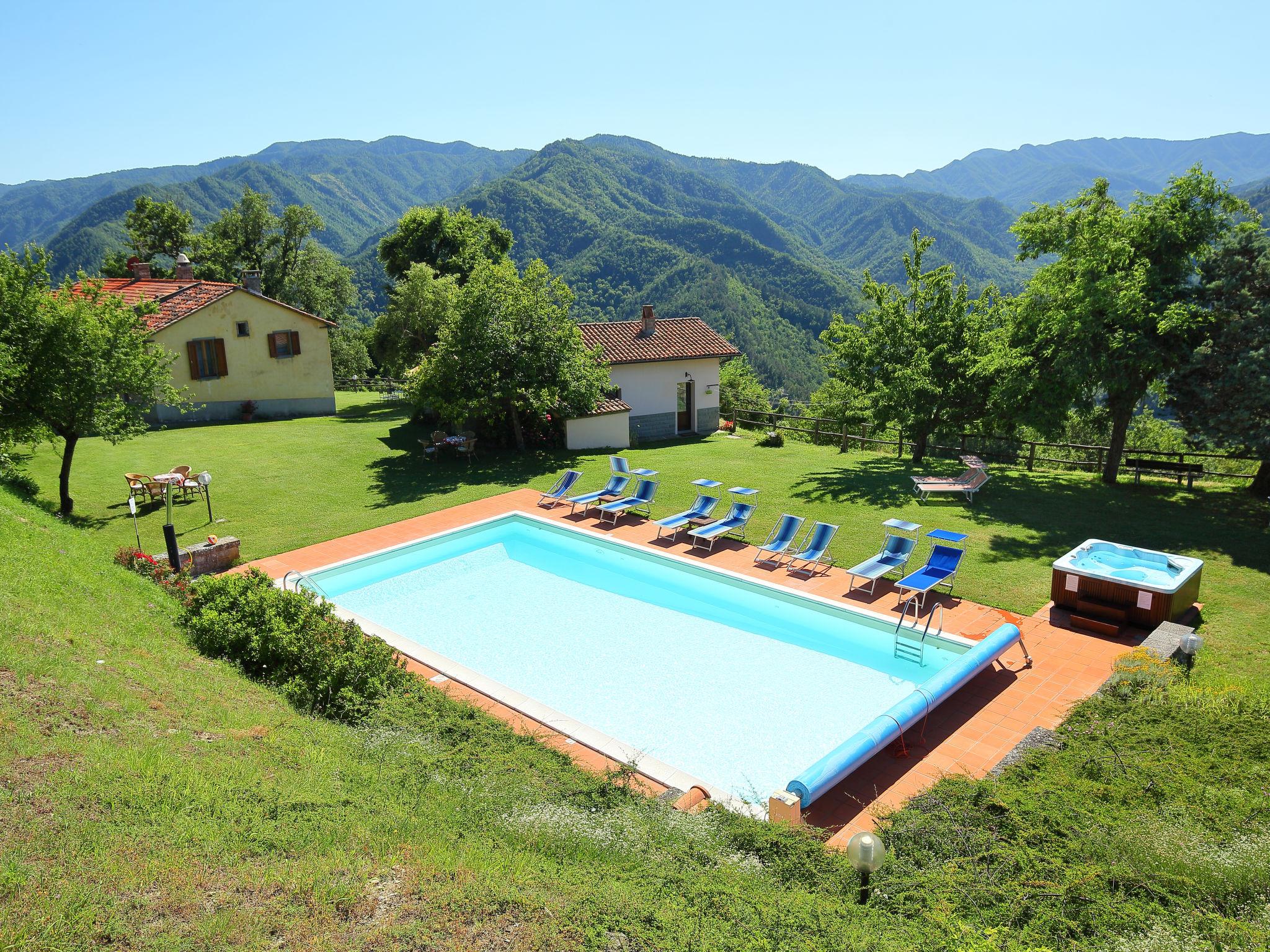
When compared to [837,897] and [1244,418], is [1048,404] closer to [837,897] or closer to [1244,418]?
[1244,418]

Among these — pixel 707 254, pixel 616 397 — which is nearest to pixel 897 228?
pixel 707 254

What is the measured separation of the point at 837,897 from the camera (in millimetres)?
4742

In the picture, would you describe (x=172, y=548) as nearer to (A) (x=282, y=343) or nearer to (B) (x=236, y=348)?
(B) (x=236, y=348)

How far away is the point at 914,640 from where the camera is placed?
10469 mm

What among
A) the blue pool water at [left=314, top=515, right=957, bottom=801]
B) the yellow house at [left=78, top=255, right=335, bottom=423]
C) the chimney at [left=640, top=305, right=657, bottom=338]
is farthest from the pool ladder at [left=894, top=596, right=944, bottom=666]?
the yellow house at [left=78, top=255, right=335, bottom=423]

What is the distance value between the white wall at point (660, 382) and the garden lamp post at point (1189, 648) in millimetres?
18632

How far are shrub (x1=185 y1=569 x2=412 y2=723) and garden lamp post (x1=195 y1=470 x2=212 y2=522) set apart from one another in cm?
512

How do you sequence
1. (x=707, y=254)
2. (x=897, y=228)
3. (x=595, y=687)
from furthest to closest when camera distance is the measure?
(x=897, y=228) < (x=707, y=254) < (x=595, y=687)

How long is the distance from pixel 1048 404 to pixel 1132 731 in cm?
1152

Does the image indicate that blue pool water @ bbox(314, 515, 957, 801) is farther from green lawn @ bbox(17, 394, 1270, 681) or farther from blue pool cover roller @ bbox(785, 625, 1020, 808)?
green lawn @ bbox(17, 394, 1270, 681)

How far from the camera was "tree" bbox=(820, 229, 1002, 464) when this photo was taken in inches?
724

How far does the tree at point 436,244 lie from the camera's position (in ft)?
124

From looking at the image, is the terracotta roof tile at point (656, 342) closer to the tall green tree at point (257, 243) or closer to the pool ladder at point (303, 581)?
the pool ladder at point (303, 581)

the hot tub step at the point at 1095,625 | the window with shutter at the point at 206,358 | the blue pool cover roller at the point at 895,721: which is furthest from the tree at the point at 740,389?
the blue pool cover roller at the point at 895,721
